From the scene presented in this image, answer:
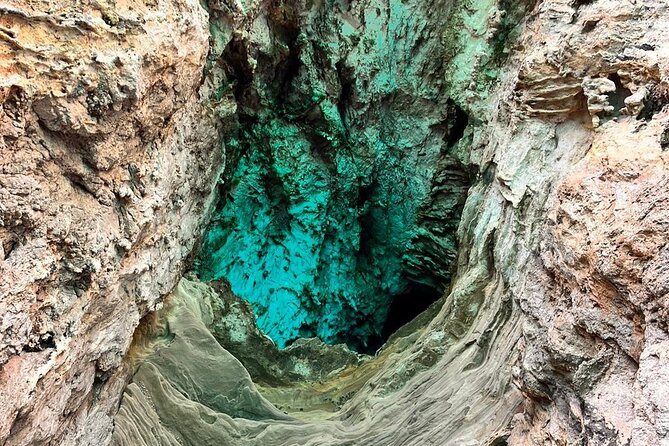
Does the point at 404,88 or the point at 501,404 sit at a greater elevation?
the point at 404,88

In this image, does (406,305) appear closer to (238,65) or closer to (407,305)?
(407,305)

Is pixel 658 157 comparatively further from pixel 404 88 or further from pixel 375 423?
pixel 404 88

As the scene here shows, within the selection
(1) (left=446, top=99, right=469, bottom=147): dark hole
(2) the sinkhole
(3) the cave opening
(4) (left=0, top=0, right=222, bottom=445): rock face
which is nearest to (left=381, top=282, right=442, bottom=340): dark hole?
(3) the cave opening

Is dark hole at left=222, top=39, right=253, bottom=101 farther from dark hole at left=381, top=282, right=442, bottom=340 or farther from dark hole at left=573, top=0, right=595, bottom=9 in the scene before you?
dark hole at left=381, top=282, right=442, bottom=340

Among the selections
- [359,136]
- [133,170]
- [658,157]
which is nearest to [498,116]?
[359,136]

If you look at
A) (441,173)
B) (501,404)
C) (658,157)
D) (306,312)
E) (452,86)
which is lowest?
(501,404)

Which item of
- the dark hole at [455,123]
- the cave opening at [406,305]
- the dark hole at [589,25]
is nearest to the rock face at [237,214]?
the dark hole at [589,25]

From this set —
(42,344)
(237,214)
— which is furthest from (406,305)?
(42,344)
